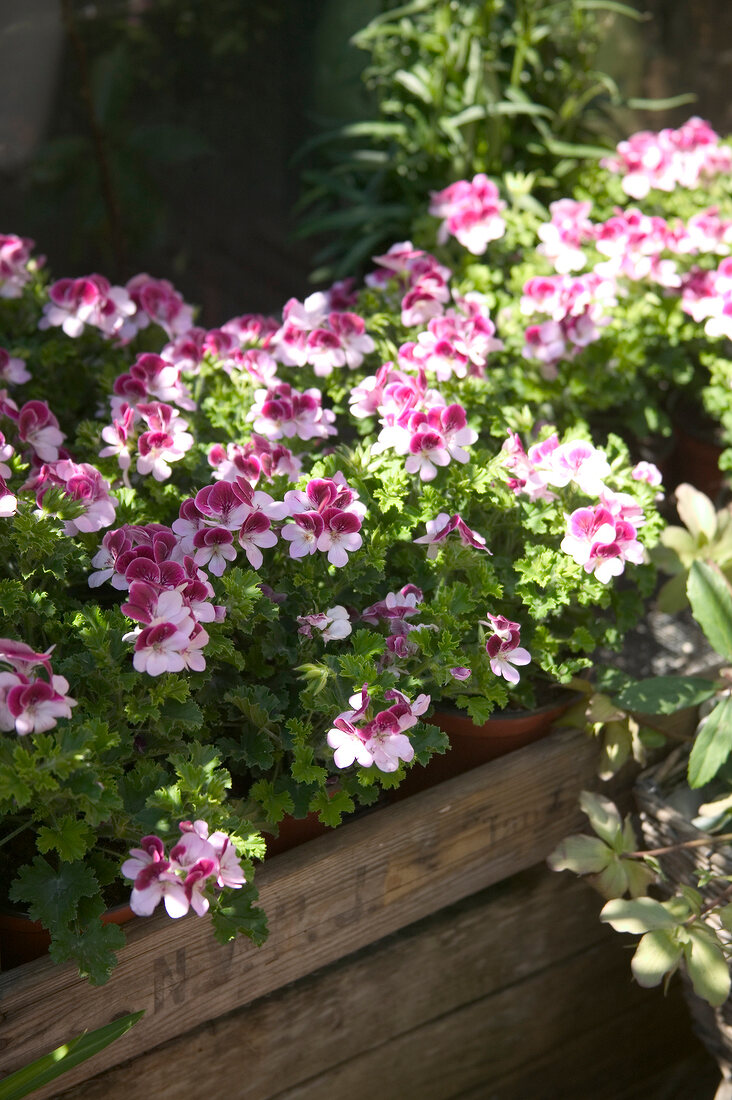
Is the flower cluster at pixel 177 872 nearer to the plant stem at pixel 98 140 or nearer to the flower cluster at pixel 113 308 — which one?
the flower cluster at pixel 113 308

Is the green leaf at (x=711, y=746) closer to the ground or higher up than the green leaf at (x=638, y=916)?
higher up

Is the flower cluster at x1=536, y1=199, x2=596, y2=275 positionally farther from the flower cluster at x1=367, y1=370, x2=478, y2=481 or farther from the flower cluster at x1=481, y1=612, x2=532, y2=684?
the flower cluster at x1=481, y1=612, x2=532, y2=684

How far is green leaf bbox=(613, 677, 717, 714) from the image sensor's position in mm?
1469

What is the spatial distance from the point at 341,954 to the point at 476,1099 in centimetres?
51

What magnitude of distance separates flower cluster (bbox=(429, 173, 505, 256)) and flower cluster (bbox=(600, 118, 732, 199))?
1.18 feet

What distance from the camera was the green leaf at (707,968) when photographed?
1.33 meters

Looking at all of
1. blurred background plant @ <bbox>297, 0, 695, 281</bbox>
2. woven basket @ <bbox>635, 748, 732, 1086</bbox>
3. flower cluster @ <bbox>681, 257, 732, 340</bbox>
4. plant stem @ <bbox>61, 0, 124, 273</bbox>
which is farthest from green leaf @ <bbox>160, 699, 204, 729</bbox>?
plant stem @ <bbox>61, 0, 124, 273</bbox>

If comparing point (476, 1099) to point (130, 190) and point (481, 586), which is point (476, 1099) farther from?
point (130, 190)

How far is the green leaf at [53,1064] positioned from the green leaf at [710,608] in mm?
875

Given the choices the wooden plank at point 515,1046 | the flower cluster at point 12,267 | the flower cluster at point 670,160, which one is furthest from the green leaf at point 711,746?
→ the flower cluster at point 12,267

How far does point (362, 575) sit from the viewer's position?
140 centimetres

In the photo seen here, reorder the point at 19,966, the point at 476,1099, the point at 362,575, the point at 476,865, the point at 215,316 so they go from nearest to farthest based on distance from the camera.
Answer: the point at 19,966 → the point at 362,575 → the point at 476,865 → the point at 476,1099 → the point at 215,316

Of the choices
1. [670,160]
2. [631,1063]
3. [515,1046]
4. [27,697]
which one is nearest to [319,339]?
[27,697]

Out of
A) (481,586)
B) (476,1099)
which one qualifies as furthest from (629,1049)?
(481,586)
